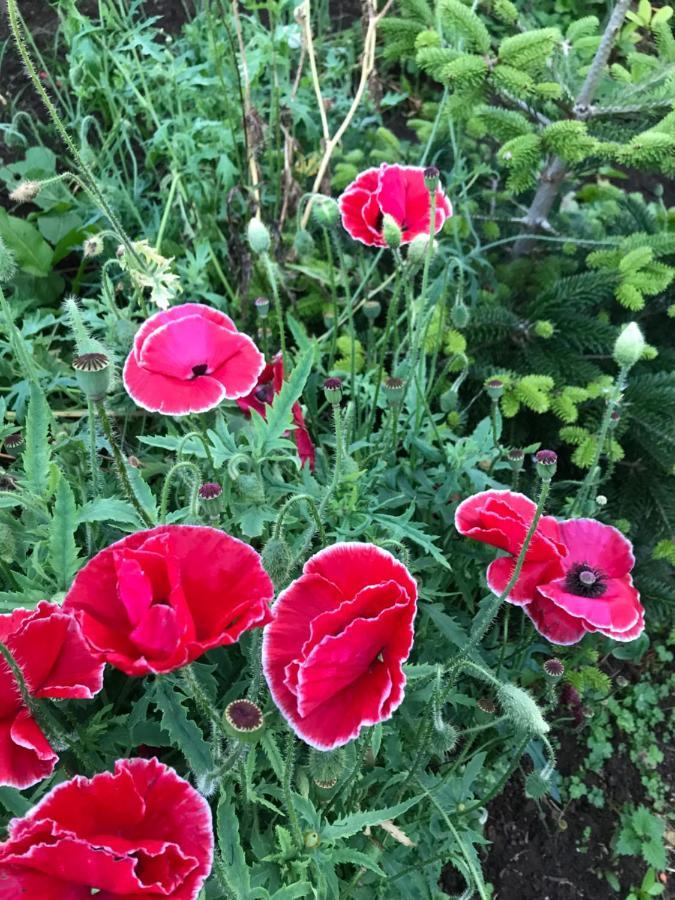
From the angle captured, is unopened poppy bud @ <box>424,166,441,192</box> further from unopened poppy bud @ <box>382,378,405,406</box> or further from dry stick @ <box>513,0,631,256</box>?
dry stick @ <box>513,0,631,256</box>

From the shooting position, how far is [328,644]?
970 mm

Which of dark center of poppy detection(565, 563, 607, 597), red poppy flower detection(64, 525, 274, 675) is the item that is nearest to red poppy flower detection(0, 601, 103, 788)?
red poppy flower detection(64, 525, 274, 675)

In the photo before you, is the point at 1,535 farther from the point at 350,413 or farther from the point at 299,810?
the point at 350,413

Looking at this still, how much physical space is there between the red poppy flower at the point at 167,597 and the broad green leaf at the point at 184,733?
0.83 ft

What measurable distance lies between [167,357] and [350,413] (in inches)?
17.3

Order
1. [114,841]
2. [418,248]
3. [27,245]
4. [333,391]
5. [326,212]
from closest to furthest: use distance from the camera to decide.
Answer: [114,841]
[333,391]
[418,248]
[326,212]
[27,245]

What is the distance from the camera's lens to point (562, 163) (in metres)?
2.39

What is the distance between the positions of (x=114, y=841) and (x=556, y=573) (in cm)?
83

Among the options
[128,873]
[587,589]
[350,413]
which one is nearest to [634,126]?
[350,413]

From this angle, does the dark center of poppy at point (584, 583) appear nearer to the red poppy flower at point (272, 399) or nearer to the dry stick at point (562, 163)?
the red poppy flower at point (272, 399)

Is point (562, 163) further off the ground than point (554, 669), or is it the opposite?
point (562, 163)

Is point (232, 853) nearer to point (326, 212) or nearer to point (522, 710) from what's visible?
point (522, 710)

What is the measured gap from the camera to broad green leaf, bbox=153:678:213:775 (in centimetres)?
114

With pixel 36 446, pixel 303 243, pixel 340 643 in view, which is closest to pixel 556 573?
pixel 340 643
